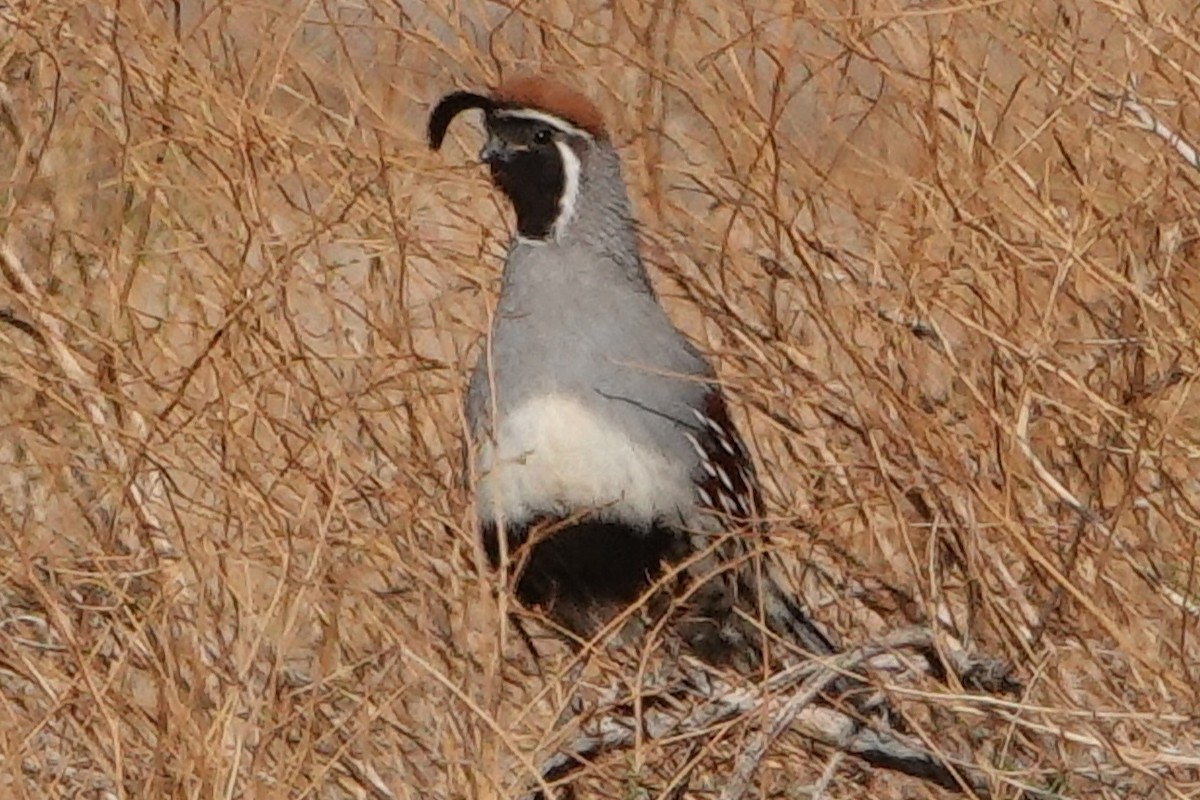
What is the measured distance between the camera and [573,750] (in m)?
2.82

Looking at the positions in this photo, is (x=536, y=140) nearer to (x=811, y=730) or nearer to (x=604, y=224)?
(x=604, y=224)

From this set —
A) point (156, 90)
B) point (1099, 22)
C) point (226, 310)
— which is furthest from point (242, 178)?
point (1099, 22)

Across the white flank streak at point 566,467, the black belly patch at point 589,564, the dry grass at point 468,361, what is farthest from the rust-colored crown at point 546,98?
the black belly patch at point 589,564

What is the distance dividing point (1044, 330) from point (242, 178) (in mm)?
997

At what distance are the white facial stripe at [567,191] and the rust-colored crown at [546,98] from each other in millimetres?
69

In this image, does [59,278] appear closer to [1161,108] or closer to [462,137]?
[462,137]

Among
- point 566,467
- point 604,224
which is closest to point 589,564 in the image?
point 566,467

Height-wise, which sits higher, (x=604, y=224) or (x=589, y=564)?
(x=604, y=224)

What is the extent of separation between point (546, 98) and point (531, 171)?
14cm

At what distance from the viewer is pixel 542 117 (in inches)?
137

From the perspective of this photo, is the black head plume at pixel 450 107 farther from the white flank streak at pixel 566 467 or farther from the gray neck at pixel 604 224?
the white flank streak at pixel 566 467

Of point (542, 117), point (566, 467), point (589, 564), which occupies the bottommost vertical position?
point (589, 564)

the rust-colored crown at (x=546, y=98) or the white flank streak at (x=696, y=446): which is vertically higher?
the rust-colored crown at (x=546, y=98)

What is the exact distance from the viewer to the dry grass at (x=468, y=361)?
2.83 meters
